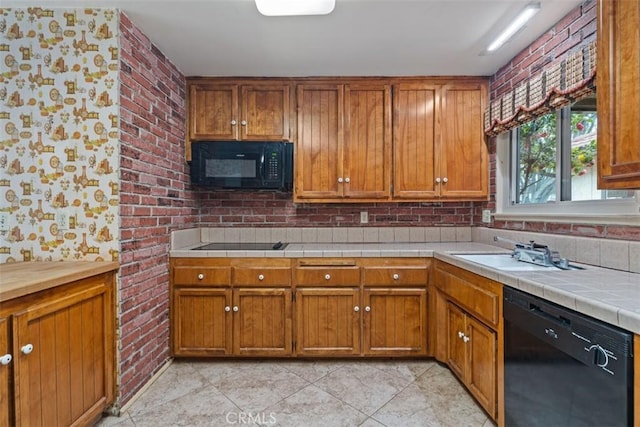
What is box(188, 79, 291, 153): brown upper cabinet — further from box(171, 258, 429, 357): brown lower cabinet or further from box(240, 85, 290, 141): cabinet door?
box(171, 258, 429, 357): brown lower cabinet

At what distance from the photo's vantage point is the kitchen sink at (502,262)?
163cm

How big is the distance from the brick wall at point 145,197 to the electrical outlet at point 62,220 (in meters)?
0.29

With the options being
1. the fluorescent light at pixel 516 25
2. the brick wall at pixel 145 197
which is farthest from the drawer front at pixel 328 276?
the fluorescent light at pixel 516 25

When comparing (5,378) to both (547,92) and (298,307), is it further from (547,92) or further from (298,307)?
(547,92)

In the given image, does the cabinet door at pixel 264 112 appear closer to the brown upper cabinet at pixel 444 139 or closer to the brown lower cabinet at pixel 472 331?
the brown upper cabinet at pixel 444 139

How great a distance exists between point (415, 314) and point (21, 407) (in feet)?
7.16

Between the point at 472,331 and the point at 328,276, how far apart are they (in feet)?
3.27

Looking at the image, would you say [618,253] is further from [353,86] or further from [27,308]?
[27,308]

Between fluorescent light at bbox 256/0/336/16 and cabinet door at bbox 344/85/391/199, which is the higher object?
fluorescent light at bbox 256/0/336/16

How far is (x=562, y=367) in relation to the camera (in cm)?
114

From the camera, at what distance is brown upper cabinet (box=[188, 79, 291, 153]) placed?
2.59 m

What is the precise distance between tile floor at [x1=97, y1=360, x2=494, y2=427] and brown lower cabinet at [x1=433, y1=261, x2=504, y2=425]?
5.7 inches

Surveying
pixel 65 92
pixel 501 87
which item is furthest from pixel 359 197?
pixel 65 92

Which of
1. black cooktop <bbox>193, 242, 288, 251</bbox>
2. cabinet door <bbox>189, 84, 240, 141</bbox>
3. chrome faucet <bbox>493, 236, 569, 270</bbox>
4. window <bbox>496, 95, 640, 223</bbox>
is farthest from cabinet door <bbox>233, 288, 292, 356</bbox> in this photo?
window <bbox>496, 95, 640, 223</bbox>
